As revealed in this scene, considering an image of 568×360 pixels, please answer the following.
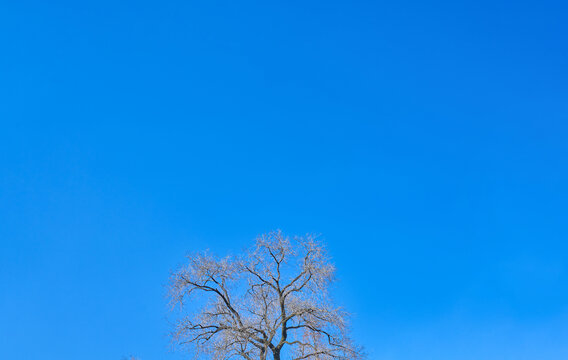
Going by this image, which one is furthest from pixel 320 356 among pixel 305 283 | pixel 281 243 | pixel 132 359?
pixel 132 359

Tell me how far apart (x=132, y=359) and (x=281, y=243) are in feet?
85.6

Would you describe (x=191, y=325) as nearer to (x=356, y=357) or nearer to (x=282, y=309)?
(x=282, y=309)

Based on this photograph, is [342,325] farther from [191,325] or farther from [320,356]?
[191,325]

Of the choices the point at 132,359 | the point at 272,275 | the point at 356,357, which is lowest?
the point at 356,357

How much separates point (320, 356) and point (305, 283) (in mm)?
3472

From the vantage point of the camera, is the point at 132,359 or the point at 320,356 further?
the point at 132,359

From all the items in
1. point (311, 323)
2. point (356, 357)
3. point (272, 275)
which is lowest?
point (356, 357)

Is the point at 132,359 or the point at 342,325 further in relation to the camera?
the point at 132,359

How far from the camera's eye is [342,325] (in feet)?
89.9

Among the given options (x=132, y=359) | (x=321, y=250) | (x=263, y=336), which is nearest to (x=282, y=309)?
(x=263, y=336)

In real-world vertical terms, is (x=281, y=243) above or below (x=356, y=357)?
above

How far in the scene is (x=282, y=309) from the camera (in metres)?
27.7

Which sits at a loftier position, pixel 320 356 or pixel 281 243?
pixel 281 243

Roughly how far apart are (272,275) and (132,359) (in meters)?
25.0
